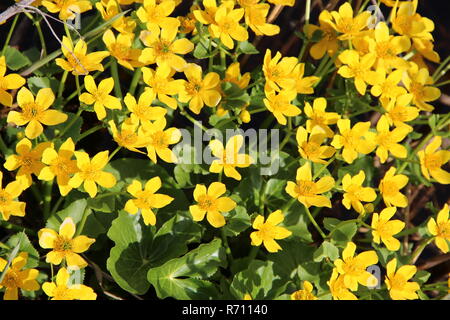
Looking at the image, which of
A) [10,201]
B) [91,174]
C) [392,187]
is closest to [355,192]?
[392,187]

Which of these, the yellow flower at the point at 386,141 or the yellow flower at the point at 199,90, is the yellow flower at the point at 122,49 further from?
the yellow flower at the point at 386,141

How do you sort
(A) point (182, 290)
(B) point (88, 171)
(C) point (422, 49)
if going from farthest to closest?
(C) point (422, 49) → (A) point (182, 290) → (B) point (88, 171)

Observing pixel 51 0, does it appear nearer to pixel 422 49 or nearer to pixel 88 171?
pixel 88 171

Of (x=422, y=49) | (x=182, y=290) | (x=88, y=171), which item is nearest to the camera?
(x=88, y=171)

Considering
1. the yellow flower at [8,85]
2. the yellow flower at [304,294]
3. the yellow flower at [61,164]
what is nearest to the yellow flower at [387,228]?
the yellow flower at [304,294]

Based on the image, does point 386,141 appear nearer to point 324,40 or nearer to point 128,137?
point 324,40

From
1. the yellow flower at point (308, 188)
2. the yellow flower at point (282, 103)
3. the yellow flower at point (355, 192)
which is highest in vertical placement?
the yellow flower at point (282, 103)
